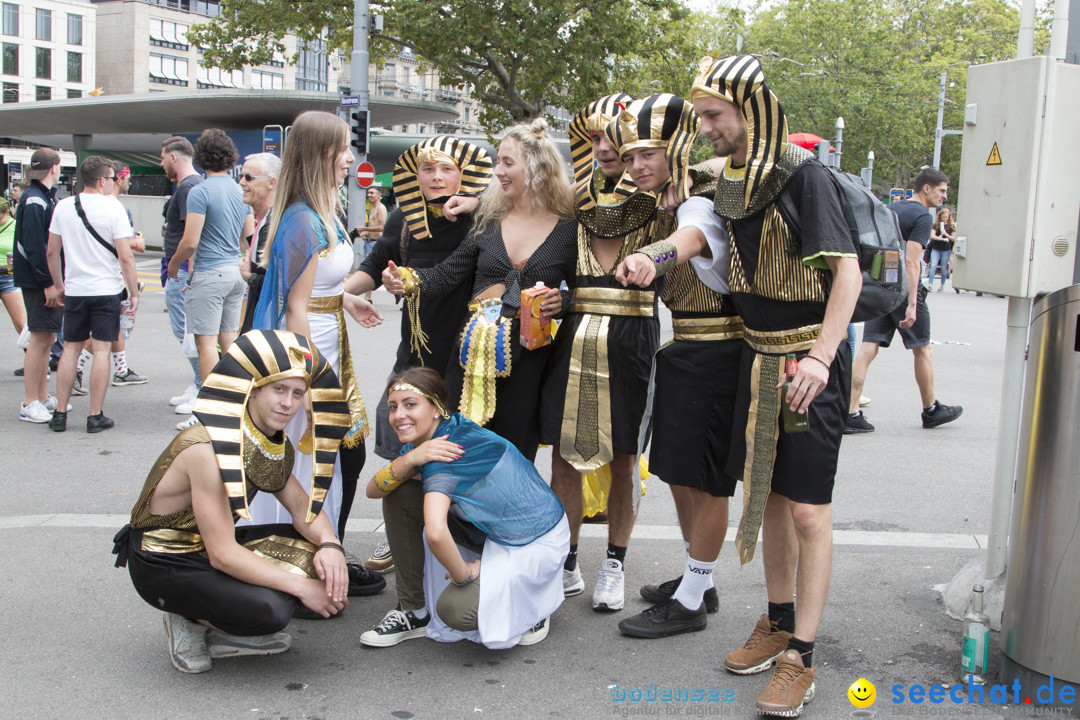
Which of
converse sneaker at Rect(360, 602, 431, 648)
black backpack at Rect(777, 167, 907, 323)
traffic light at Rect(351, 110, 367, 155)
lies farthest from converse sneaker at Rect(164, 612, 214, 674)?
traffic light at Rect(351, 110, 367, 155)

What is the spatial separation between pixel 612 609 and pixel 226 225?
4.19 metres

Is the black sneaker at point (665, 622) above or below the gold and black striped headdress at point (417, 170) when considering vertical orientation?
below

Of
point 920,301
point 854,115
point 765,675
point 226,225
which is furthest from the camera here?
point 854,115

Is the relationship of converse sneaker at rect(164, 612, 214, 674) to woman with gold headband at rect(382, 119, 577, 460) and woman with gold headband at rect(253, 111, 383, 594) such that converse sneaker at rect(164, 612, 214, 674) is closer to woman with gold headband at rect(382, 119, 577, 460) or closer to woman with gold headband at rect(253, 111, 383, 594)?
woman with gold headband at rect(253, 111, 383, 594)

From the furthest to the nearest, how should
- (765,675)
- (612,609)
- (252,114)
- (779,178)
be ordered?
(252,114)
(612,609)
(765,675)
(779,178)

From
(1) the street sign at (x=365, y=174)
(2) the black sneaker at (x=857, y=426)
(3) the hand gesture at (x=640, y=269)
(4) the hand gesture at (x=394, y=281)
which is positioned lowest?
(2) the black sneaker at (x=857, y=426)

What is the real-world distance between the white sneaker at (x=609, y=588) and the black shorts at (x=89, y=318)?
4259 millimetres

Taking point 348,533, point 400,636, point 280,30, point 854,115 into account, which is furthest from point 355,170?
point 854,115

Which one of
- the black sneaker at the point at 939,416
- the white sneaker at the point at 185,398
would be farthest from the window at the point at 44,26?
the black sneaker at the point at 939,416

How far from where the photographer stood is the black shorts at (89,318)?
6.52m

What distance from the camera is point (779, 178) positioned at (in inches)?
116

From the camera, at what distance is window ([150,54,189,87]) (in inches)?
2807

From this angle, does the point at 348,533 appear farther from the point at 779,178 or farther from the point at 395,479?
the point at 779,178

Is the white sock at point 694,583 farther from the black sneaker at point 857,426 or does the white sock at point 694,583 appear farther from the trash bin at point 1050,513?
the black sneaker at point 857,426
